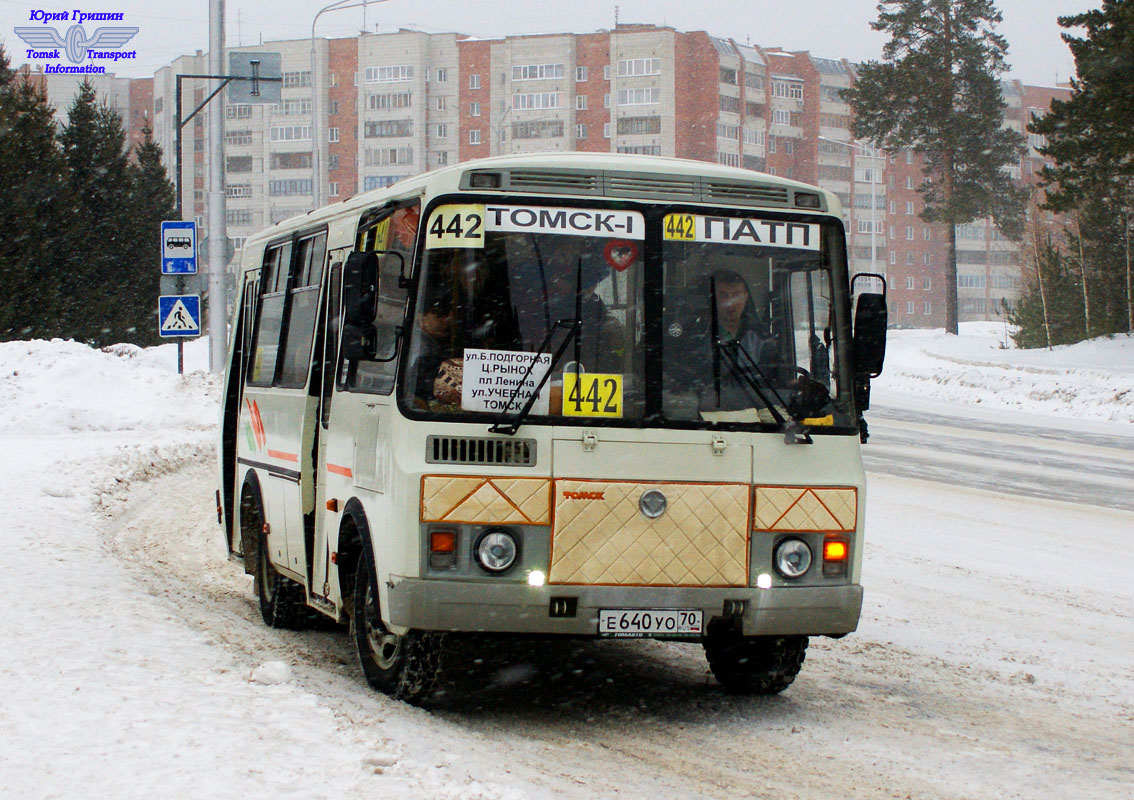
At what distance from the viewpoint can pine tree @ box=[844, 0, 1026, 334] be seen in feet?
213

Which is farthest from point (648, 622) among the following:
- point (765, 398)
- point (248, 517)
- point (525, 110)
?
point (525, 110)

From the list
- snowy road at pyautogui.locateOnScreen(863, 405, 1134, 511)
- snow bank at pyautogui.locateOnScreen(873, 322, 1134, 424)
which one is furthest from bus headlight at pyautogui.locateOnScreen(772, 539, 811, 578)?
snow bank at pyautogui.locateOnScreen(873, 322, 1134, 424)

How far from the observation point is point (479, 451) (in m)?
6.32

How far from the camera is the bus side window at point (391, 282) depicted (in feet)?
21.6

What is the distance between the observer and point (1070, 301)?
161 feet

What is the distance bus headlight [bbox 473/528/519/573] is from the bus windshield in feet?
1.68

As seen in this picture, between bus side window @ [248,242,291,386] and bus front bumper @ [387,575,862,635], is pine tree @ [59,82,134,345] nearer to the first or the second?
bus side window @ [248,242,291,386]

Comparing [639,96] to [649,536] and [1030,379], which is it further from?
[649,536]

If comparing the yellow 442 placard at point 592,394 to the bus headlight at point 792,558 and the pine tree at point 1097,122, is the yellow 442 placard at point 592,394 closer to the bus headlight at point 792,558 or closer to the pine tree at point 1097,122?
the bus headlight at point 792,558

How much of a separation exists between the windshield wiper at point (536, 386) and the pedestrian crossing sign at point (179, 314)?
63.8 ft

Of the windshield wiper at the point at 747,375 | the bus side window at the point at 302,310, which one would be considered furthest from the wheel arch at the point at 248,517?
the windshield wiper at the point at 747,375

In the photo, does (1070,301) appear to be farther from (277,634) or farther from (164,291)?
(277,634)

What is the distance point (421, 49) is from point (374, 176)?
11.2 metres

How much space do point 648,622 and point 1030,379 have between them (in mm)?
32878
